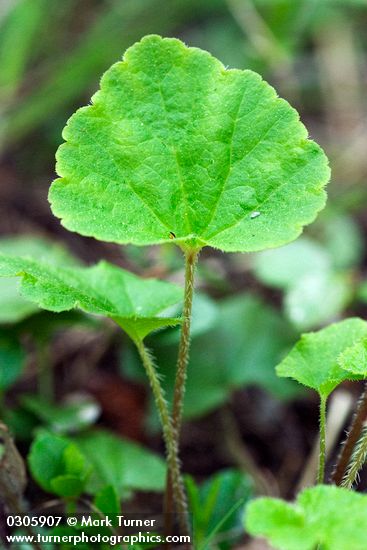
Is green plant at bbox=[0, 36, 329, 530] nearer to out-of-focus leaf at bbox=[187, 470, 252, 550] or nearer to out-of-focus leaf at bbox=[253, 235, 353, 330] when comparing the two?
out-of-focus leaf at bbox=[187, 470, 252, 550]

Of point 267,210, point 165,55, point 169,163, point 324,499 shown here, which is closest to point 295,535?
point 324,499

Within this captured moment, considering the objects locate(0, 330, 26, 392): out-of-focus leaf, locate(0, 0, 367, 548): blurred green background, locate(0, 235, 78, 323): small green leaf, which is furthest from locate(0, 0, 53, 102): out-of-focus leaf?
locate(0, 330, 26, 392): out-of-focus leaf

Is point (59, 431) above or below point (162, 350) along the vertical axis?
below

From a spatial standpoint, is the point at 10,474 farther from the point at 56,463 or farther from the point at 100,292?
the point at 100,292

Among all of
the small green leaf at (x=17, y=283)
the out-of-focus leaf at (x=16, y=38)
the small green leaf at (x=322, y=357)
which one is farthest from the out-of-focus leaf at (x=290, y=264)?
the out-of-focus leaf at (x=16, y=38)

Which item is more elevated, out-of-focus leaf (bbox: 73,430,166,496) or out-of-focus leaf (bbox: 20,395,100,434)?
out-of-focus leaf (bbox: 20,395,100,434)

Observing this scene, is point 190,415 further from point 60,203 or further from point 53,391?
point 60,203

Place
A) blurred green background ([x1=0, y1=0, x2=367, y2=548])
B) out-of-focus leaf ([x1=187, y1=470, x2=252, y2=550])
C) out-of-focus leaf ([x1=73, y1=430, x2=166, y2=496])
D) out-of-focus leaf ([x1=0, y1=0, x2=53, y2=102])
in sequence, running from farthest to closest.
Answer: out-of-focus leaf ([x1=0, y1=0, x2=53, y2=102]) < blurred green background ([x1=0, y1=0, x2=367, y2=548]) < out-of-focus leaf ([x1=73, y1=430, x2=166, y2=496]) < out-of-focus leaf ([x1=187, y1=470, x2=252, y2=550])
